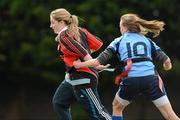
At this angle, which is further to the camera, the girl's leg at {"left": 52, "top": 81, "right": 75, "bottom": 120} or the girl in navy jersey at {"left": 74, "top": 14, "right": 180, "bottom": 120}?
the girl's leg at {"left": 52, "top": 81, "right": 75, "bottom": 120}

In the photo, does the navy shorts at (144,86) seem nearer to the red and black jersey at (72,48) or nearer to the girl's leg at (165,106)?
the girl's leg at (165,106)

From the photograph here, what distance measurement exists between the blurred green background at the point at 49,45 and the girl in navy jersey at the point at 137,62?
9.71 meters

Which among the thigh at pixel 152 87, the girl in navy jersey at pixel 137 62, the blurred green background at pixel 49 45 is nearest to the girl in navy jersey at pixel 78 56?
the girl in navy jersey at pixel 137 62

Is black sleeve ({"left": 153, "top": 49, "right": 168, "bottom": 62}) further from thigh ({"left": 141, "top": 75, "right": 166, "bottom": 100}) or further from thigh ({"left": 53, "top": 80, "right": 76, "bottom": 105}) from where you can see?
thigh ({"left": 53, "top": 80, "right": 76, "bottom": 105})

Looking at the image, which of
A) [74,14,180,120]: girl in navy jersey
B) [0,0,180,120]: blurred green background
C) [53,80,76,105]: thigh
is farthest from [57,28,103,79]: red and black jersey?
[0,0,180,120]: blurred green background

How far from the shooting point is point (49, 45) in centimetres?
1805

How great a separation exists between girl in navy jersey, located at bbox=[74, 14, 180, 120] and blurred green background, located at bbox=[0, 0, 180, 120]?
9.71 m

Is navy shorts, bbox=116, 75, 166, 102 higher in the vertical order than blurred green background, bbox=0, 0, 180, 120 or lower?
higher

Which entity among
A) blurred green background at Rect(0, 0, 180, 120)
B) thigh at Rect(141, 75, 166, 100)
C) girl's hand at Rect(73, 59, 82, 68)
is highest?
girl's hand at Rect(73, 59, 82, 68)

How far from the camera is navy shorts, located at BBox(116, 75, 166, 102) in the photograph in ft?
25.9

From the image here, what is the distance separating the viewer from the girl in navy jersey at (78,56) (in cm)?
819

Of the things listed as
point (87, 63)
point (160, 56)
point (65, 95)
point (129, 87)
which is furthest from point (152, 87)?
point (65, 95)

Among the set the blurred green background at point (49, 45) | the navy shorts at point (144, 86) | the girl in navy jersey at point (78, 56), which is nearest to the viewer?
A: the navy shorts at point (144, 86)

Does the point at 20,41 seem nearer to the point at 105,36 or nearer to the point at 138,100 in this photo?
the point at 105,36
